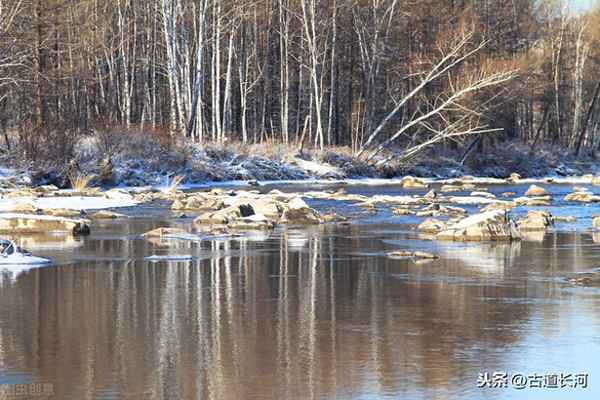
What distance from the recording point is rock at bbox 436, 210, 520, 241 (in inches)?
749

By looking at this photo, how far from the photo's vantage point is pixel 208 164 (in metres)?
43.9

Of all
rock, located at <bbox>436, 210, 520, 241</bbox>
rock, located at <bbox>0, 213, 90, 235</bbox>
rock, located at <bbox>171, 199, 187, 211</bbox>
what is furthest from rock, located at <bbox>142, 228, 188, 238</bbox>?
rock, located at <bbox>171, 199, 187, 211</bbox>

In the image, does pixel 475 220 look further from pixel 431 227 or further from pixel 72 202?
pixel 72 202

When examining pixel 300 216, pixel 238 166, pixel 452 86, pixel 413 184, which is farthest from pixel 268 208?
pixel 452 86

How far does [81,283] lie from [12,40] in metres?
27.8

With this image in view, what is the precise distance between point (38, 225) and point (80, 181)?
52.4 ft

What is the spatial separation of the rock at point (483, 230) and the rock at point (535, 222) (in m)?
2.45

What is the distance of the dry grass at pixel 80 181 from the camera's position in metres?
35.5

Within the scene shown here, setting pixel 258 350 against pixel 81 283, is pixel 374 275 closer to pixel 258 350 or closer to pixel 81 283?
pixel 81 283

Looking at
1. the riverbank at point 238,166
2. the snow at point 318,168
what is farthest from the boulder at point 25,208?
the snow at point 318,168

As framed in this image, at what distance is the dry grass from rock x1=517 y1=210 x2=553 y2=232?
16698mm

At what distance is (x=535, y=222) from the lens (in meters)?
22.1

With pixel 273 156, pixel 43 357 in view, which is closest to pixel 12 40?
pixel 273 156

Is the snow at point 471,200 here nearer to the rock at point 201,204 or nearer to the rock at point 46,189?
the rock at point 201,204
